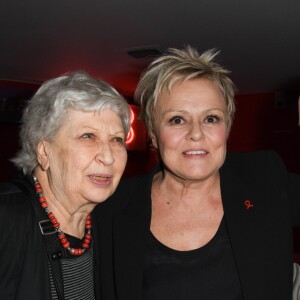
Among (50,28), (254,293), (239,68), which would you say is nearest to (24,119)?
(254,293)

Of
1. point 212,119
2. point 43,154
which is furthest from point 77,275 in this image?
point 212,119

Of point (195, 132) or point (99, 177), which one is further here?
point (195, 132)

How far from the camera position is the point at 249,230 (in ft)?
6.22

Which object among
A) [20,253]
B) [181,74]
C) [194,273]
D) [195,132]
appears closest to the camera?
[20,253]

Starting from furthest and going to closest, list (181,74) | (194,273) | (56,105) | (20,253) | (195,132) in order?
(181,74), (195,132), (194,273), (56,105), (20,253)

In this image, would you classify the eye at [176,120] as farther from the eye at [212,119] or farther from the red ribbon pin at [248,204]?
the red ribbon pin at [248,204]

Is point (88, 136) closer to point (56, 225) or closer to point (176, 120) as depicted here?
point (56, 225)

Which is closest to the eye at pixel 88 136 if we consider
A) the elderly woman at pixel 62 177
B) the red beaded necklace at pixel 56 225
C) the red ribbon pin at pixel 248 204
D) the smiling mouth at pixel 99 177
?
the elderly woman at pixel 62 177

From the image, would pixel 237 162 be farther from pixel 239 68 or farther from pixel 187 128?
A: pixel 239 68

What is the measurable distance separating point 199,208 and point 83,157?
2.32ft

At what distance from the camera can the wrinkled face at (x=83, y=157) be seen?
65.8 inches

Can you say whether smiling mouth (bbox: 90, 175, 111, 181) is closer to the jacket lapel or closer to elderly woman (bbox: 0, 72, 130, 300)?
elderly woman (bbox: 0, 72, 130, 300)

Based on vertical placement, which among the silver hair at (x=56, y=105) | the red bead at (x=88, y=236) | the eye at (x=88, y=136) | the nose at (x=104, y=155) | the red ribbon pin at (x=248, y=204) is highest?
the silver hair at (x=56, y=105)

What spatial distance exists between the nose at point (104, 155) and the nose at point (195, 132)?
0.42 m
